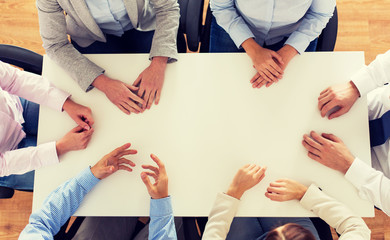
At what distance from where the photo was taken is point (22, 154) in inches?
44.4

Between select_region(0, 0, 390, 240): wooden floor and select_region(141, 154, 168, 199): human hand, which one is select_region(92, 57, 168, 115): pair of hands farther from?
select_region(0, 0, 390, 240): wooden floor

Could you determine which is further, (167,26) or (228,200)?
(167,26)

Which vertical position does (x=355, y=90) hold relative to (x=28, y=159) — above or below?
above

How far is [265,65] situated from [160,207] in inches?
23.6

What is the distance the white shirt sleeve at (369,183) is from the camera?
1.01 m

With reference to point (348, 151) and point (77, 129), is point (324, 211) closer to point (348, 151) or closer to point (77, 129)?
point (348, 151)

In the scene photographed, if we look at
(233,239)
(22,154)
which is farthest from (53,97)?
(233,239)

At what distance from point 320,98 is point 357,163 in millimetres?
247

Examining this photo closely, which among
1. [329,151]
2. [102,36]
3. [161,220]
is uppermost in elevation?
[102,36]

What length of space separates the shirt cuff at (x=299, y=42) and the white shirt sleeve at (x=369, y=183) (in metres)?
0.43

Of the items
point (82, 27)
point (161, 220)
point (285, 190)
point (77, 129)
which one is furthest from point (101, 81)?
point (285, 190)

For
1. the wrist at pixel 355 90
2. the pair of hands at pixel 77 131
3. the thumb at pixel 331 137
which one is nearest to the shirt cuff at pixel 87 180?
the pair of hands at pixel 77 131

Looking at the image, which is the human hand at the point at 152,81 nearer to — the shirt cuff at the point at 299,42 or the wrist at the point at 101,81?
the wrist at the point at 101,81

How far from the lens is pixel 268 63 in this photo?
1092 millimetres
